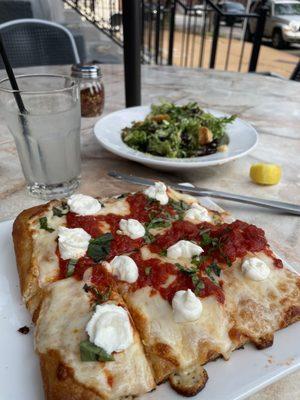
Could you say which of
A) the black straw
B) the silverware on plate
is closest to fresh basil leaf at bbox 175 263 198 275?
the silverware on plate

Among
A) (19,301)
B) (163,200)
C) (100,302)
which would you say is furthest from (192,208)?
(19,301)

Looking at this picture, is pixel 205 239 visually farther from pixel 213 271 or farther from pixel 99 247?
pixel 99 247

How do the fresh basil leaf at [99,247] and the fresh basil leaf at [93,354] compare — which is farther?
the fresh basil leaf at [99,247]

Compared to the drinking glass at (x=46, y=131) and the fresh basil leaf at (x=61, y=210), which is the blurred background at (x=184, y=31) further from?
the fresh basil leaf at (x=61, y=210)

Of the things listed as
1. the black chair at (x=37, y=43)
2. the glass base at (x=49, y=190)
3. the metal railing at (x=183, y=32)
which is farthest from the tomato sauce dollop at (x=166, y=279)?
the metal railing at (x=183, y=32)

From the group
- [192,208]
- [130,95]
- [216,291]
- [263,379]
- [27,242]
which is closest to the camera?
[263,379]

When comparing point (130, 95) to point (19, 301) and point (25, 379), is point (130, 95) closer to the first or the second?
point (19, 301)
